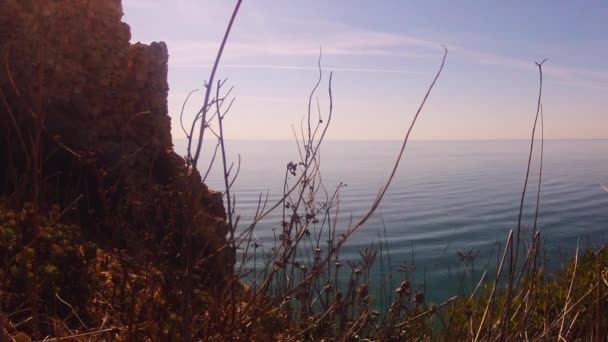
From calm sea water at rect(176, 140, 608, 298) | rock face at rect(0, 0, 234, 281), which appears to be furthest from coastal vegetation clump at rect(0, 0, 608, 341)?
calm sea water at rect(176, 140, 608, 298)

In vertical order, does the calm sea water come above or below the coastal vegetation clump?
below

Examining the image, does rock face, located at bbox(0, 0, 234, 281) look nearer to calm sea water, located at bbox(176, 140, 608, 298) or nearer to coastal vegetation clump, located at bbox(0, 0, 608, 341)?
coastal vegetation clump, located at bbox(0, 0, 608, 341)

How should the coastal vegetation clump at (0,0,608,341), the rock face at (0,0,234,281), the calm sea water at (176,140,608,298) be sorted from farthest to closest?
the calm sea water at (176,140,608,298), the rock face at (0,0,234,281), the coastal vegetation clump at (0,0,608,341)

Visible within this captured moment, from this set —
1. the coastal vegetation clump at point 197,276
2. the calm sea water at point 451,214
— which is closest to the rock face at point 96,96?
the coastal vegetation clump at point 197,276

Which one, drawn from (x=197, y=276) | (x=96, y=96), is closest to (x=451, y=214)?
(x=96, y=96)

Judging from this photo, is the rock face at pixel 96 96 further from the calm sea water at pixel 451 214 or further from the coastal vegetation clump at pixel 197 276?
the calm sea water at pixel 451 214

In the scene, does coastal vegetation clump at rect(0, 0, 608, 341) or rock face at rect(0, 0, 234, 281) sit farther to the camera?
rock face at rect(0, 0, 234, 281)

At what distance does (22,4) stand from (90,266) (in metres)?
3.88

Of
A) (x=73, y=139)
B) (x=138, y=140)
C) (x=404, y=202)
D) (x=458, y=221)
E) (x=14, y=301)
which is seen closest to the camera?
(x=14, y=301)

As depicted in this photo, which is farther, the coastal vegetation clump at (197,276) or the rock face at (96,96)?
the rock face at (96,96)

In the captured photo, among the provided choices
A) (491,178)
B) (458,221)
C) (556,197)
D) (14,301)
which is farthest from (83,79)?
(491,178)

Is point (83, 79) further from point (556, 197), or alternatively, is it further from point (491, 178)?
point (491, 178)

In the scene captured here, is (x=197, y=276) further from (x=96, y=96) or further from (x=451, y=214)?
(x=451, y=214)

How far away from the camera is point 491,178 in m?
36.1
